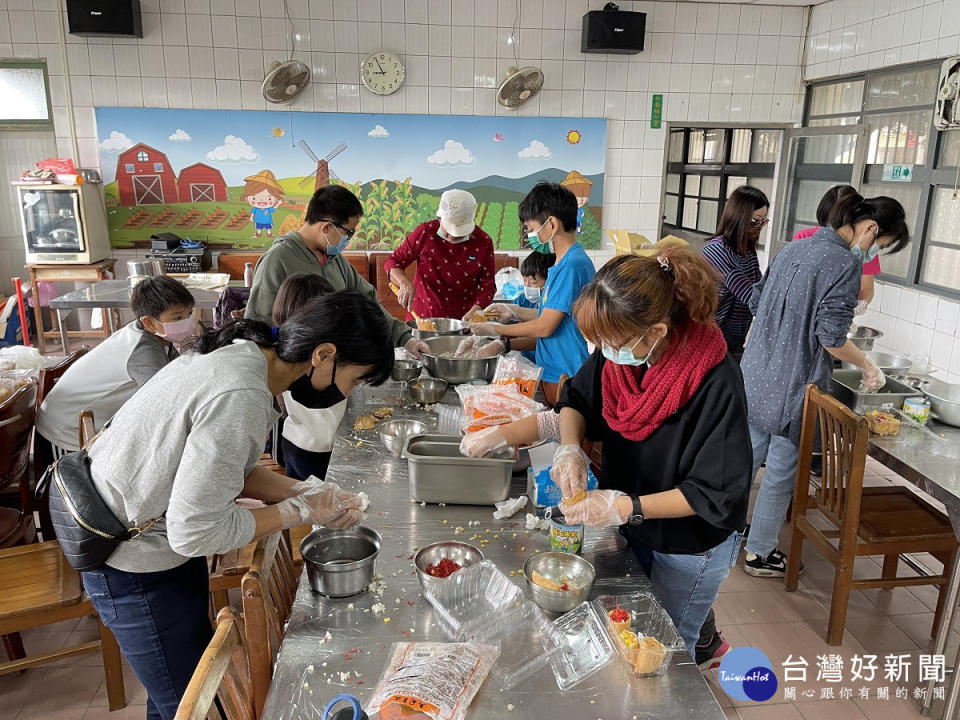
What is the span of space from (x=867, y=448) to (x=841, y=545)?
1.32ft

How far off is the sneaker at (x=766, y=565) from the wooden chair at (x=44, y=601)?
2.72 m

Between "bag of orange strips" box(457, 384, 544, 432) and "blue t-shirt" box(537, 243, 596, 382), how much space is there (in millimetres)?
557

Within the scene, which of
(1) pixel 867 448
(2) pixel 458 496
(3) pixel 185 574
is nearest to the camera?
(3) pixel 185 574

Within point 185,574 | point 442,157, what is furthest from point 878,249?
point 442,157

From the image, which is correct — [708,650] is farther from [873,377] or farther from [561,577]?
[873,377]

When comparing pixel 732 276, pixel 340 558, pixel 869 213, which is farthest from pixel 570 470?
pixel 732 276

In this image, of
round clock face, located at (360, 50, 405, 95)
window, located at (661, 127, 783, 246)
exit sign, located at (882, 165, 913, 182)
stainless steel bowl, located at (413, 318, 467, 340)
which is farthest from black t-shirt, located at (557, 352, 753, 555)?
window, located at (661, 127, 783, 246)

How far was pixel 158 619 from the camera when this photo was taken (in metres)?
1.70

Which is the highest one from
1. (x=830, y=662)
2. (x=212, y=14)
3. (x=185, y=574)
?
(x=212, y=14)

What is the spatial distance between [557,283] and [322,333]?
4.81 feet

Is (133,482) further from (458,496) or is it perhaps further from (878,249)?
(878,249)

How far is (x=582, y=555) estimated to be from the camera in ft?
5.82

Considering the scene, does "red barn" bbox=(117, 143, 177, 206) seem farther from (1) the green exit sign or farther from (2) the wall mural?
(1) the green exit sign

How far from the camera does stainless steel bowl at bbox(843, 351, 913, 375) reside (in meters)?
3.34
